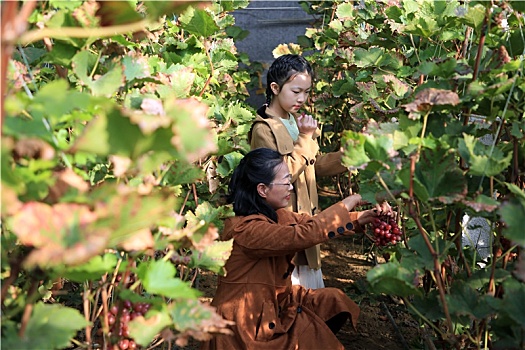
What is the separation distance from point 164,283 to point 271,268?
1290 mm

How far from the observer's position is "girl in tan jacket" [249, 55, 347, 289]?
120 inches

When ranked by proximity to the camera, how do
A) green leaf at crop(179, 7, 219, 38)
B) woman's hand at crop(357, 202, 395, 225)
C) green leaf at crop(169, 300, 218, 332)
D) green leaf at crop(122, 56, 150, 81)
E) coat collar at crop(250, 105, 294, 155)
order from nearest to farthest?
green leaf at crop(169, 300, 218, 332)
green leaf at crop(122, 56, 150, 81)
woman's hand at crop(357, 202, 395, 225)
green leaf at crop(179, 7, 219, 38)
coat collar at crop(250, 105, 294, 155)

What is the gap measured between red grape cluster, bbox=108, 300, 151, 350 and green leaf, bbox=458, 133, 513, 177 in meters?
0.77

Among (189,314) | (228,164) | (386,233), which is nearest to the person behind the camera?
(189,314)

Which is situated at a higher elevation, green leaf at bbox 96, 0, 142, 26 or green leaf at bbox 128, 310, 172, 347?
green leaf at bbox 96, 0, 142, 26

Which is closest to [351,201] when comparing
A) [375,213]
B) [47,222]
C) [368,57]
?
[375,213]

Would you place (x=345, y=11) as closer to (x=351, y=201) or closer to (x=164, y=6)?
(x=351, y=201)

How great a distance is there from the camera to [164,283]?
1.22m

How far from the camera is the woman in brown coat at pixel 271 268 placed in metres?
2.34

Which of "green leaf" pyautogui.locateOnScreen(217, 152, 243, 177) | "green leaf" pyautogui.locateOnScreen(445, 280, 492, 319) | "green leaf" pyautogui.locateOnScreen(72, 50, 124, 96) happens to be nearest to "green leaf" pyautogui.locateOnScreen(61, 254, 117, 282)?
"green leaf" pyautogui.locateOnScreen(72, 50, 124, 96)

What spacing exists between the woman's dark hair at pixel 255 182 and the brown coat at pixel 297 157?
1.47 feet

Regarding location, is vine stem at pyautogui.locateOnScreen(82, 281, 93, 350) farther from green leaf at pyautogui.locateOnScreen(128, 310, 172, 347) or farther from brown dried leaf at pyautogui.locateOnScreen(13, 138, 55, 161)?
brown dried leaf at pyautogui.locateOnScreen(13, 138, 55, 161)

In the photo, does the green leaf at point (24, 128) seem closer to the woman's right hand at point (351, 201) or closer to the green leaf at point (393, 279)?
the green leaf at point (393, 279)

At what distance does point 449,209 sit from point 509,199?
328 millimetres
